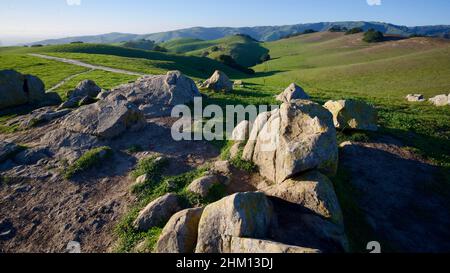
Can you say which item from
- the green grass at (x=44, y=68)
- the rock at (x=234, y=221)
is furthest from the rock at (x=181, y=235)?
the green grass at (x=44, y=68)

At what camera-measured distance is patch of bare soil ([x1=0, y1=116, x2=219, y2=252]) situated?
13859 millimetres

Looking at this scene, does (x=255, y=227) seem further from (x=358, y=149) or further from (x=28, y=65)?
(x=28, y=65)

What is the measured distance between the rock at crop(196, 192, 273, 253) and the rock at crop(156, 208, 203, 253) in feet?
1.74

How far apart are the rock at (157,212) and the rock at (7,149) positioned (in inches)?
425

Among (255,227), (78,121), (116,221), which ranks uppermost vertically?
(78,121)

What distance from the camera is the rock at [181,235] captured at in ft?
37.2

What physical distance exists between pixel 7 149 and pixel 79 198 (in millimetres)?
7309

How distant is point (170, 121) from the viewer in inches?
898

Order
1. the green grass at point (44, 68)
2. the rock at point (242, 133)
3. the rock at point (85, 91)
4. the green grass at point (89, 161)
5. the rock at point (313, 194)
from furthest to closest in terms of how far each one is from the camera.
Result: the green grass at point (44, 68) → the rock at point (85, 91) → the rock at point (242, 133) → the green grass at point (89, 161) → the rock at point (313, 194)

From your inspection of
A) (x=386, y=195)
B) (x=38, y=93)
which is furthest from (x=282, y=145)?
(x=38, y=93)

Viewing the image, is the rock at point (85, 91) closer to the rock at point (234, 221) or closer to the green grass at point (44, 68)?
the green grass at point (44, 68)

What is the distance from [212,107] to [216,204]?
14.4 meters

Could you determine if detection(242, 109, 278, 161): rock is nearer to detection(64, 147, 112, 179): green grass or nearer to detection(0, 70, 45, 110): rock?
detection(64, 147, 112, 179): green grass
